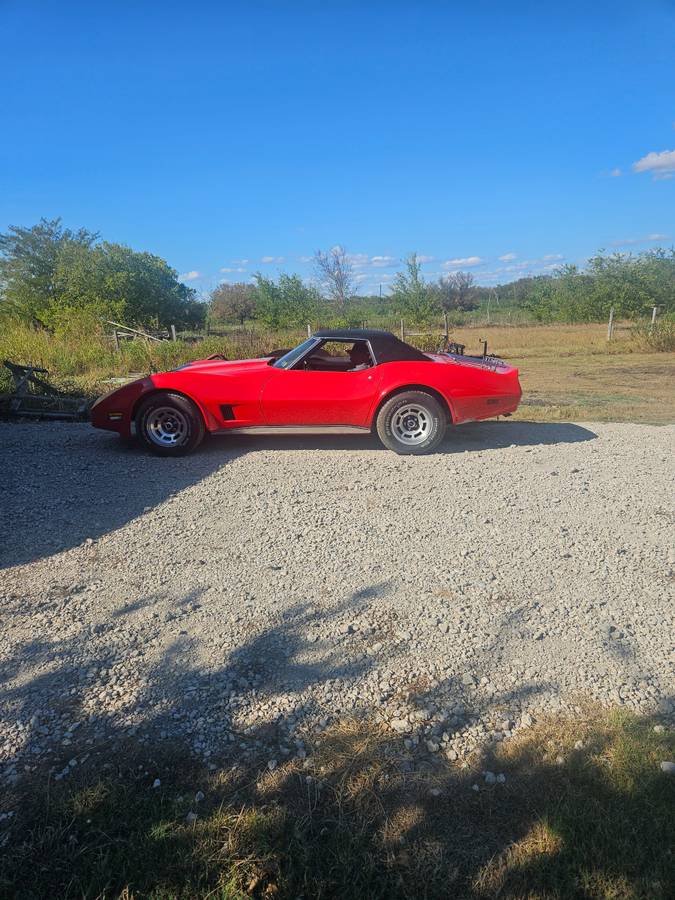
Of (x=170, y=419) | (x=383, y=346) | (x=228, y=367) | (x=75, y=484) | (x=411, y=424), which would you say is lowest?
(x=75, y=484)

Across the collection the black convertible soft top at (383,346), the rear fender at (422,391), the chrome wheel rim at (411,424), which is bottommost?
the chrome wheel rim at (411,424)

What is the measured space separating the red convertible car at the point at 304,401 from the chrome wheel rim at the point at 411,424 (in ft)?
0.04

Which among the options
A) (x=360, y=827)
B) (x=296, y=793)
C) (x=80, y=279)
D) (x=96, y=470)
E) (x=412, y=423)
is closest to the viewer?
(x=360, y=827)

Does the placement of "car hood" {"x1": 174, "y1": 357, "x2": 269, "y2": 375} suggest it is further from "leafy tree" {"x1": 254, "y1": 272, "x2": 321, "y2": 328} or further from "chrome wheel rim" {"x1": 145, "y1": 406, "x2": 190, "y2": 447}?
"leafy tree" {"x1": 254, "y1": 272, "x2": 321, "y2": 328}

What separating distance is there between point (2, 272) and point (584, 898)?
46.7 metres

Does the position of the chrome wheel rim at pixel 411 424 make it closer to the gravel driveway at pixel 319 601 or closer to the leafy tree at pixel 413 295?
the gravel driveway at pixel 319 601

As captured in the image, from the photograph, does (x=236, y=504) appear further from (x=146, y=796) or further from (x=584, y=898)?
(x=584, y=898)

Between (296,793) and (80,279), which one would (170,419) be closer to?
(296,793)

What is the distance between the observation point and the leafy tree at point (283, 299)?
3441cm

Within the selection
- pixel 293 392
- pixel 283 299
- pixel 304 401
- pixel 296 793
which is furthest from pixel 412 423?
pixel 283 299

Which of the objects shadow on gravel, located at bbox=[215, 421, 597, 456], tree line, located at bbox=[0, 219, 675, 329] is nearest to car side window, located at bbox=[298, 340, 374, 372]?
shadow on gravel, located at bbox=[215, 421, 597, 456]

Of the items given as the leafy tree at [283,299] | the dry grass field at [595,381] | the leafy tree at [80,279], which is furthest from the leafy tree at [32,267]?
the dry grass field at [595,381]

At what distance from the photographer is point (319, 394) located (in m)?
5.88

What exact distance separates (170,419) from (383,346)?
2428 millimetres
